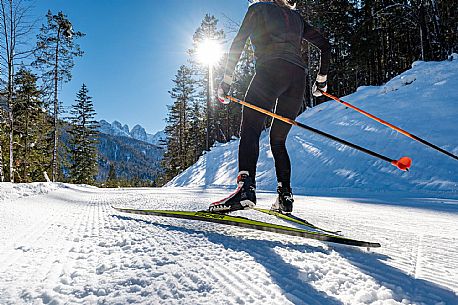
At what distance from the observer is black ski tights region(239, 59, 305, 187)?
251 cm

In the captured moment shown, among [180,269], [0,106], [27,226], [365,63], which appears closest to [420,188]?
[180,269]

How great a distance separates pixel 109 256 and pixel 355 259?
1.24m

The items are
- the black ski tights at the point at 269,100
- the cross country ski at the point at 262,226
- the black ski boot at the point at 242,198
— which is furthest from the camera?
the black ski tights at the point at 269,100

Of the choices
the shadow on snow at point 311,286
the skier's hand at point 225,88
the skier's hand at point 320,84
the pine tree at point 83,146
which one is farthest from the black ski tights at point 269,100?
the pine tree at point 83,146

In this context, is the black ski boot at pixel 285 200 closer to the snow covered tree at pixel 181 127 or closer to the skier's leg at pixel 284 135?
the skier's leg at pixel 284 135

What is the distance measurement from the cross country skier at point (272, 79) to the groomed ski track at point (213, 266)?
677 millimetres

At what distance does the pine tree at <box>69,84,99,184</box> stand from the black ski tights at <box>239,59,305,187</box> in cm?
3143

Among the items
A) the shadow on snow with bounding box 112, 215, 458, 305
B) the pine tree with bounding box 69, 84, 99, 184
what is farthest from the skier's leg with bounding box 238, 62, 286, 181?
the pine tree with bounding box 69, 84, 99, 184

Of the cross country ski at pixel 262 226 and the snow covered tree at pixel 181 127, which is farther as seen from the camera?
the snow covered tree at pixel 181 127

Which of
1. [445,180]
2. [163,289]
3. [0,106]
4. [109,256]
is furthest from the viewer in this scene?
[0,106]

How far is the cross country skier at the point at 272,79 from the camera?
2.56 metres

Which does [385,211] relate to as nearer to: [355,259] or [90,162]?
[355,259]

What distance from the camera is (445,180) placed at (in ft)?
15.4

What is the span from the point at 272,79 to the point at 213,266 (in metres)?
1.80
